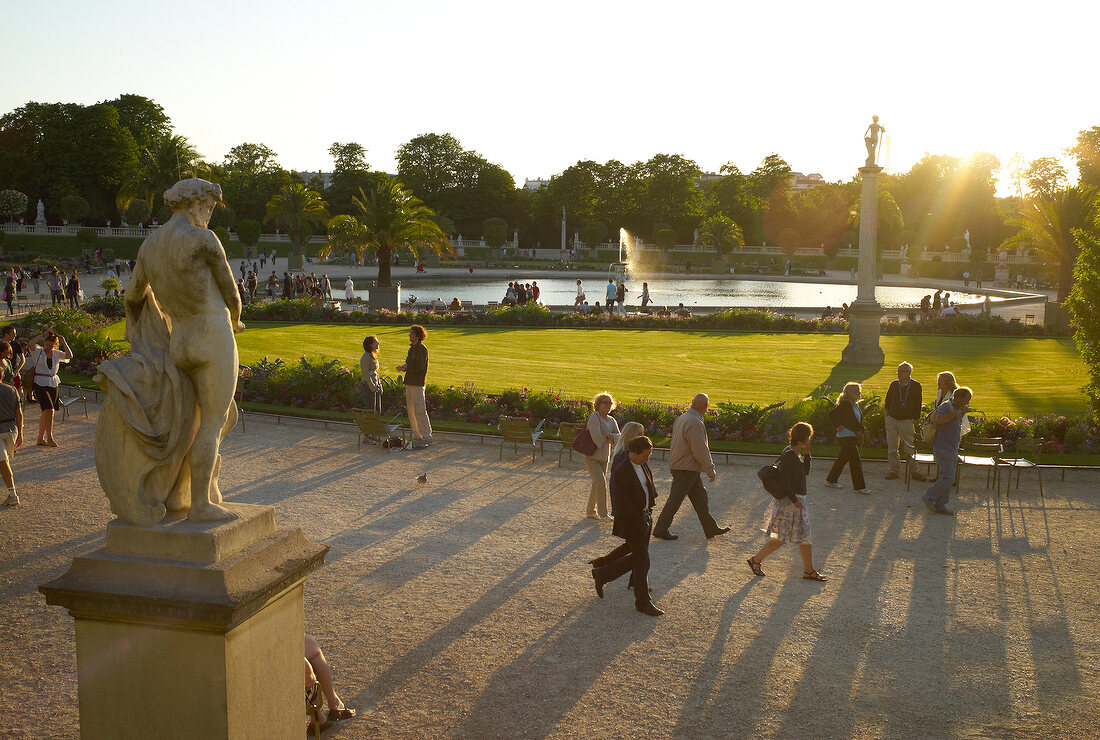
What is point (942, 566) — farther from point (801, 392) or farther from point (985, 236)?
point (985, 236)

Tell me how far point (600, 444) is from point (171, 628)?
6.50 m

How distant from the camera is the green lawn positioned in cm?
1923

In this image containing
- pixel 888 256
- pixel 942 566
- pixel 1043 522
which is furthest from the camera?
pixel 888 256

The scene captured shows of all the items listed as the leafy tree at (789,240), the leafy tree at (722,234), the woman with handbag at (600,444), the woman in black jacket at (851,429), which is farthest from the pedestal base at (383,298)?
the leafy tree at (789,240)

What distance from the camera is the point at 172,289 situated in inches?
166

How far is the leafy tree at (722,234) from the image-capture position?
87.4 metres

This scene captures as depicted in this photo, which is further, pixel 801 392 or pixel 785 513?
pixel 801 392

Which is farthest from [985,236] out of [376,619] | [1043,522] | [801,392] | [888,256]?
[376,619]

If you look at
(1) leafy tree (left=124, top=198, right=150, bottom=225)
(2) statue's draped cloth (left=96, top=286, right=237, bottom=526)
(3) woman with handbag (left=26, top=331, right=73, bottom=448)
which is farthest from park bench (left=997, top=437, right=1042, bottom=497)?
(1) leafy tree (left=124, top=198, right=150, bottom=225)

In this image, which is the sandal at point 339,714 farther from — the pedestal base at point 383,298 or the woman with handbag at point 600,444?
the pedestal base at point 383,298

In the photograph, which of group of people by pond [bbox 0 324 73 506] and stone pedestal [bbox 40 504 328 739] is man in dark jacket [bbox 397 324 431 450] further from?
stone pedestal [bbox 40 504 328 739]

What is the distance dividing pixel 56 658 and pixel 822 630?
604cm

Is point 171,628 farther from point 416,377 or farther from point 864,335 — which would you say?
point 864,335

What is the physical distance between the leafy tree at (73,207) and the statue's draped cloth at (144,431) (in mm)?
76104
